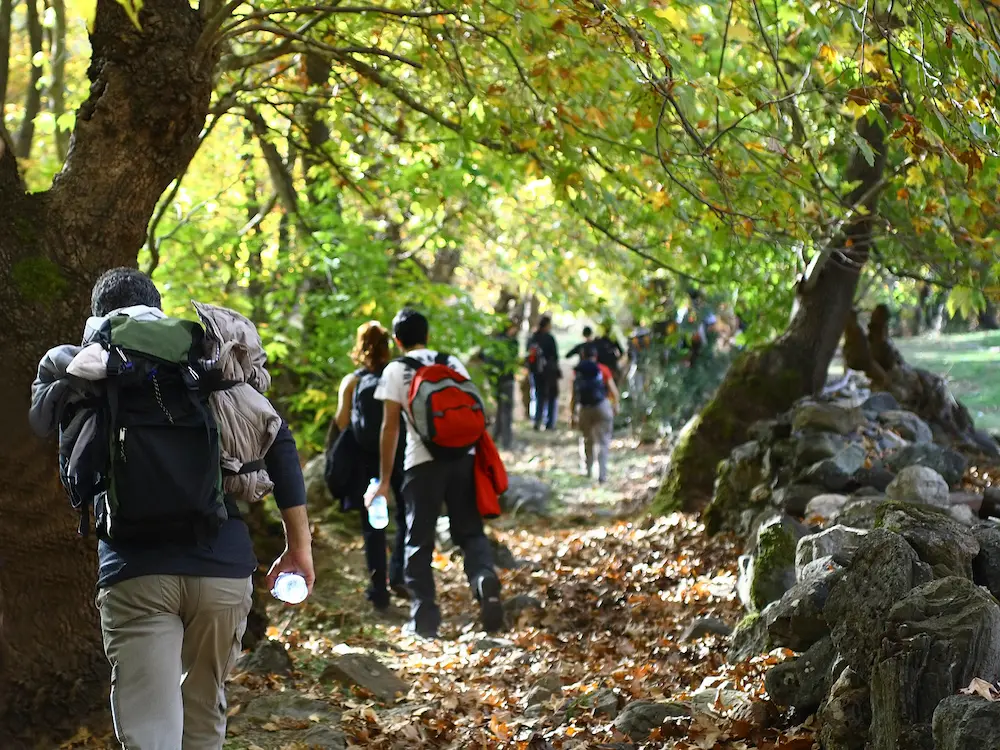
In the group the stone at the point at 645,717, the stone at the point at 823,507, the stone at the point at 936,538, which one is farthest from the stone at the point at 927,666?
the stone at the point at 823,507

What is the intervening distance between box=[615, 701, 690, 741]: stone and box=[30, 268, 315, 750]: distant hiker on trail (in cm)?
201

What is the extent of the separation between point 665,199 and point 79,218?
12.4 feet

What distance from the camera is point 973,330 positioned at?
24.8 meters

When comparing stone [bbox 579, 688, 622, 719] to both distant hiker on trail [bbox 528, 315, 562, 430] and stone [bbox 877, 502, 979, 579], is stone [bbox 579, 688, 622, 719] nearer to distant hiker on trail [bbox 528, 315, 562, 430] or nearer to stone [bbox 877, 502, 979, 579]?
stone [bbox 877, 502, 979, 579]

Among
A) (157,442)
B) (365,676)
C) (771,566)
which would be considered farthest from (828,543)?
(157,442)

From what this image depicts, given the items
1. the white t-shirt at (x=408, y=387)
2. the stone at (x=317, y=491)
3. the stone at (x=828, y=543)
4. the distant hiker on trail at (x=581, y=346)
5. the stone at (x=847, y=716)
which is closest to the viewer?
the stone at (x=847, y=716)

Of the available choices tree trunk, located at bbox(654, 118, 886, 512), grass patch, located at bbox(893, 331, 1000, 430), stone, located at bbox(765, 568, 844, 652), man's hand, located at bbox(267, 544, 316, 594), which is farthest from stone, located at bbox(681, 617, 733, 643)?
grass patch, located at bbox(893, 331, 1000, 430)

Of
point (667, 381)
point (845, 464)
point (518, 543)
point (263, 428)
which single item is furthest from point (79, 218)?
point (667, 381)

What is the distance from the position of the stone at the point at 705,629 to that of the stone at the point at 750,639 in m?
0.49

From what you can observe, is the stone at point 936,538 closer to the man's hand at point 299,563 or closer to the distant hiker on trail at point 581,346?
the man's hand at point 299,563

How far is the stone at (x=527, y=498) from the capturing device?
1394 cm

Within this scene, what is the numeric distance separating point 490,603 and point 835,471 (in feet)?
10.7

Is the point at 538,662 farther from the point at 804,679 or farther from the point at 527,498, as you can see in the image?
the point at 527,498

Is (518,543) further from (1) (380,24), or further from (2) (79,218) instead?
(2) (79,218)
